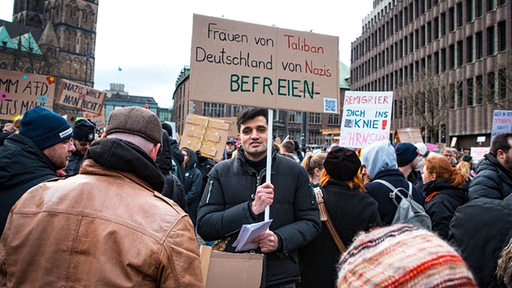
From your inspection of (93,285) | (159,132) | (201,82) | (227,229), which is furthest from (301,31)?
(93,285)

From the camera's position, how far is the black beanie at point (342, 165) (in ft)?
11.9

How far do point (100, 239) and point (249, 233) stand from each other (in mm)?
1222

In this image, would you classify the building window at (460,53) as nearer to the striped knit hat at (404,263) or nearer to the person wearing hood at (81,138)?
the person wearing hood at (81,138)

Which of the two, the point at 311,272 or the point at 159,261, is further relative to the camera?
the point at 311,272

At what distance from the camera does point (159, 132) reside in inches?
80.4

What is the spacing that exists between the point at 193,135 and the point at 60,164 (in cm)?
718

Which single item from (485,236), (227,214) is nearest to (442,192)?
(485,236)

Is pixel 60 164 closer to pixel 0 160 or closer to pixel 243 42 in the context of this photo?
pixel 0 160

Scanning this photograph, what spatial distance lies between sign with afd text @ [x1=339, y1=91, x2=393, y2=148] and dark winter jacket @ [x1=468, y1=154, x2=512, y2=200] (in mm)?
2841

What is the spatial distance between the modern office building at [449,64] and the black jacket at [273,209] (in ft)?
89.3

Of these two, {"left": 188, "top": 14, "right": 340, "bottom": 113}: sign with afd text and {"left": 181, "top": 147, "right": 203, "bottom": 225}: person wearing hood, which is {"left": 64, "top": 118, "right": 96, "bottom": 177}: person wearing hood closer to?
{"left": 188, "top": 14, "right": 340, "bottom": 113}: sign with afd text

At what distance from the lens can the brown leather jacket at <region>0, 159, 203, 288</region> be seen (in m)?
1.62

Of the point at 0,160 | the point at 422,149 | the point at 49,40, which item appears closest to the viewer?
the point at 0,160

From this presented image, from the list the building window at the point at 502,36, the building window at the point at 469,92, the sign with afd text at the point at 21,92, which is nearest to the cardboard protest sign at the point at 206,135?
the sign with afd text at the point at 21,92
